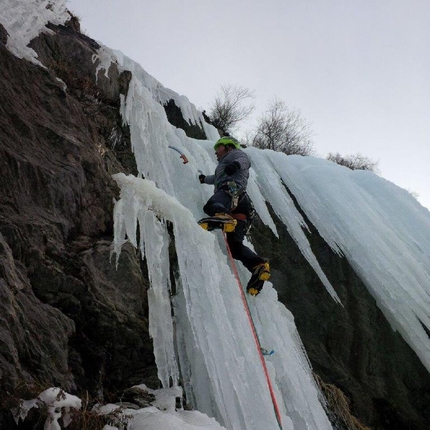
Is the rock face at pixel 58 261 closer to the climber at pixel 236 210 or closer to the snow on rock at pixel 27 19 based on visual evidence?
the snow on rock at pixel 27 19

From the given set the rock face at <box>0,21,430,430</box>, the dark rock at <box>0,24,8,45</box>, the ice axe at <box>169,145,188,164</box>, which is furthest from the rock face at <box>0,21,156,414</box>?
the ice axe at <box>169,145,188,164</box>

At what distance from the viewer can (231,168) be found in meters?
3.67

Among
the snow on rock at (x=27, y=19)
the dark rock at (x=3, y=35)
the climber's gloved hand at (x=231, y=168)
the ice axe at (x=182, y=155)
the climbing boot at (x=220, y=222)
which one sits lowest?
the climbing boot at (x=220, y=222)

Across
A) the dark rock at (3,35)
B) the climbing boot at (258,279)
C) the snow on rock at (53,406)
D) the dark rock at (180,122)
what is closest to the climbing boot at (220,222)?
the climbing boot at (258,279)

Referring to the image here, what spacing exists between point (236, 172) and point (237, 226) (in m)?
0.55

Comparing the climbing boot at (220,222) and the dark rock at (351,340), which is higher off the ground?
the climbing boot at (220,222)

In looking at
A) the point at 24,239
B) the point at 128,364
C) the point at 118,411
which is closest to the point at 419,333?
the point at 128,364

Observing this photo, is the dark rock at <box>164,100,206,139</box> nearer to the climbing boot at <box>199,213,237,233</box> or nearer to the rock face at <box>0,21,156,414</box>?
the rock face at <box>0,21,156,414</box>

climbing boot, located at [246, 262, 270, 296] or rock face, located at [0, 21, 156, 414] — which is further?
climbing boot, located at [246, 262, 270, 296]

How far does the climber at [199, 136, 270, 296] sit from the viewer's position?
132 inches

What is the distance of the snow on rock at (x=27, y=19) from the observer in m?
3.92

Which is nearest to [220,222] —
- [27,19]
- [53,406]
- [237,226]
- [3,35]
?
[237,226]

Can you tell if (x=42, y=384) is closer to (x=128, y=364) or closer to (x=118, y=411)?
(x=118, y=411)

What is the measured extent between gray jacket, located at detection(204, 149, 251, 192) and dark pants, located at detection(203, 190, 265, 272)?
15 cm
